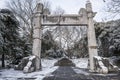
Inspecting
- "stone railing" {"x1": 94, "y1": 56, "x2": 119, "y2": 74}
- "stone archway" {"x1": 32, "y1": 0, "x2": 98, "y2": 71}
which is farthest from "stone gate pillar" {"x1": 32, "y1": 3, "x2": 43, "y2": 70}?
"stone railing" {"x1": 94, "y1": 56, "x2": 119, "y2": 74}

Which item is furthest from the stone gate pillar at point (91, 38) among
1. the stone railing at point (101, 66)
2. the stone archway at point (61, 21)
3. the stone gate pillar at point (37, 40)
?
the stone gate pillar at point (37, 40)

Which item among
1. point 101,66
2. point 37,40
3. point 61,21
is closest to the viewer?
point 101,66

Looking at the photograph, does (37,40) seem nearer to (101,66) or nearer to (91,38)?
(91,38)

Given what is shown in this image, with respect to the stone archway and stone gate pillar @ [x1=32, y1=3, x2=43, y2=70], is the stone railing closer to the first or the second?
the stone archway

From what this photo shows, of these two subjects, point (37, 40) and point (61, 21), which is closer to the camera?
point (37, 40)

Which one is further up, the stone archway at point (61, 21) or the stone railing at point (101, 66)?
the stone archway at point (61, 21)

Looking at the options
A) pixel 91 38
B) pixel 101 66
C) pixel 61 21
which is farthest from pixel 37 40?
pixel 101 66

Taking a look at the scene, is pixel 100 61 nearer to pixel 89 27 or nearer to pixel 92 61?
pixel 92 61

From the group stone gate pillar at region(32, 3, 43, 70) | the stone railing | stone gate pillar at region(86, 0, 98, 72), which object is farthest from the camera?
stone gate pillar at region(32, 3, 43, 70)

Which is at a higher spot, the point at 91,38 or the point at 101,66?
the point at 91,38

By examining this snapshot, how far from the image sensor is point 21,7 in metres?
25.2

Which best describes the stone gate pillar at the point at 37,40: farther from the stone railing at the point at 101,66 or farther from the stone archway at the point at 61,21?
the stone railing at the point at 101,66

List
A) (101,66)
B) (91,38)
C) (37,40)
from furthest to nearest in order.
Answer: (37,40), (91,38), (101,66)

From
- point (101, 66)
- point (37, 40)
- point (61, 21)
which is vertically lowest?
point (101, 66)
